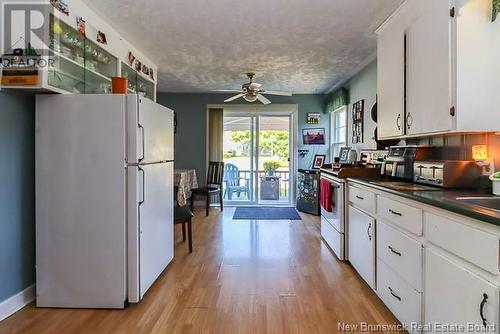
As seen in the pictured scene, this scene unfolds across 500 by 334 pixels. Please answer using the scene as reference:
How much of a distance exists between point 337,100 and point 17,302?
5.24 m

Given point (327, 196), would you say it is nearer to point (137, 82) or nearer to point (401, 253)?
point (401, 253)

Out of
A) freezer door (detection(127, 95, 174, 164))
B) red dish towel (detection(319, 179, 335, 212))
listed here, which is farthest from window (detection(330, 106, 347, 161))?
freezer door (detection(127, 95, 174, 164))

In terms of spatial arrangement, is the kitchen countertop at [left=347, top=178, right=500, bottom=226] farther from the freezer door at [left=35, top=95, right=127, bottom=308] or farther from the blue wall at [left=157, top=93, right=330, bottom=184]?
the blue wall at [left=157, top=93, right=330, bottom=184]

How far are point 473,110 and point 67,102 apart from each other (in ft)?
8.70

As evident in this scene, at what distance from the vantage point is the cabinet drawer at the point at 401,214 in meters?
1.80

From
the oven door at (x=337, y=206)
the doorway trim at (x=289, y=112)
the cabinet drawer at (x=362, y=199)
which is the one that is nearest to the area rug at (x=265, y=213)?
the doorway trim at (x=289, y=112)

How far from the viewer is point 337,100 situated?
19.1 feet

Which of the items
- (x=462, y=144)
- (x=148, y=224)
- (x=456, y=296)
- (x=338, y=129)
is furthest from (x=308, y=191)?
(x=456, y=296)

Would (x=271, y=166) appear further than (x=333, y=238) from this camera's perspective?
Yes

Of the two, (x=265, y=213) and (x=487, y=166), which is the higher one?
(x=487, y=166)

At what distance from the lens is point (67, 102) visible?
2293 mm

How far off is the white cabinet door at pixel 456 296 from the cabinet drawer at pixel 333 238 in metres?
1.54

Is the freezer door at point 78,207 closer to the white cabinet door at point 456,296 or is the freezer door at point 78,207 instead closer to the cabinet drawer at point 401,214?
the cabinet drawer at point 401,214

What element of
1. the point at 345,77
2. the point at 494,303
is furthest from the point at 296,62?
the point at 494,303
